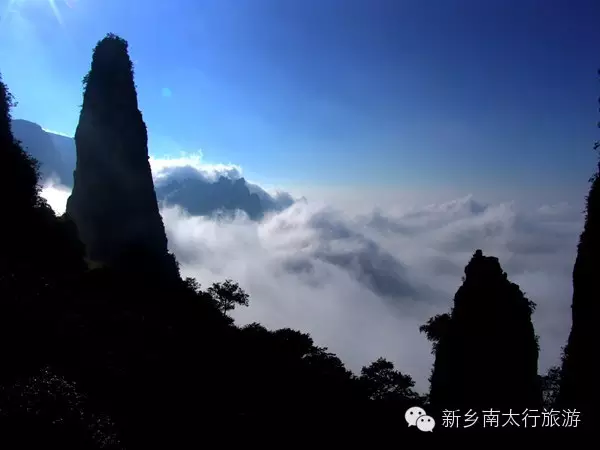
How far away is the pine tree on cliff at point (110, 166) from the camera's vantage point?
69.4 meters

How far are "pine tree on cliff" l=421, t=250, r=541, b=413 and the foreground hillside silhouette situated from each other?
→ 0.12m

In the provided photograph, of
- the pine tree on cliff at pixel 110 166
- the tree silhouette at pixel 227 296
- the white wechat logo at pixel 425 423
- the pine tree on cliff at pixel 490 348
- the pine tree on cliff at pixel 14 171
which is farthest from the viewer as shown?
the tree silhouette at pixel 227 296

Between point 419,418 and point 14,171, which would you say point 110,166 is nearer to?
point 14,171

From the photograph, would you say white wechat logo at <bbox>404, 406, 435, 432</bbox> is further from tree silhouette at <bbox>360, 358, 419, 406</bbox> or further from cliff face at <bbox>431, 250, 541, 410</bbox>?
tree silhouette at <bbox>360, 358, 419, 406</bbox>

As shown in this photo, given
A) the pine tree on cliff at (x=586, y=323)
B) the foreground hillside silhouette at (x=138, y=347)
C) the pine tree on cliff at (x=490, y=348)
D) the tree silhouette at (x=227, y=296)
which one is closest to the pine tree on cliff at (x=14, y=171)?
the foreground hillside silhouette at (x=138, y=347)

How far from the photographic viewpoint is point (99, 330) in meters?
23.3

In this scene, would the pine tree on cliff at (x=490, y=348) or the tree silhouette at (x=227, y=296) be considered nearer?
the pine tree on cliff at (x=490, y=348)

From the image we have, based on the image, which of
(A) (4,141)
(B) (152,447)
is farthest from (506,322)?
(A) (4,141)

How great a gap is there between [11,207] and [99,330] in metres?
24.8

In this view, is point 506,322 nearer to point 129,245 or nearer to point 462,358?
point 462,358

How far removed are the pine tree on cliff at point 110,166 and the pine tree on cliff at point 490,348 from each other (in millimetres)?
63527

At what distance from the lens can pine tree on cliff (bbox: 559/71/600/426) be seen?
1035 inches

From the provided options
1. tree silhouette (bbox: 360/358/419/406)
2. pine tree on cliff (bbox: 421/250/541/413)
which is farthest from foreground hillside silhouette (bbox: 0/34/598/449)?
tree silhouette (bbox: 360/358/419/406)

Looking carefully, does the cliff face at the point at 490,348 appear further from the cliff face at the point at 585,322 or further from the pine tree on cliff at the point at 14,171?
the pine tree on cliff at the point at 14,171
